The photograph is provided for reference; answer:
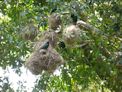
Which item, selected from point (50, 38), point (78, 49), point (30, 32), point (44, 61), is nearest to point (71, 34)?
point (50, 38)

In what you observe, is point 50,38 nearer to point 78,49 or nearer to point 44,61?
point 44,61

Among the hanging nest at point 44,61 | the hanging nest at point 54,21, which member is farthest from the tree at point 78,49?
the hanging nest at point 44,61

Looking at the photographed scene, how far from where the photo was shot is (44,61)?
3.66 m

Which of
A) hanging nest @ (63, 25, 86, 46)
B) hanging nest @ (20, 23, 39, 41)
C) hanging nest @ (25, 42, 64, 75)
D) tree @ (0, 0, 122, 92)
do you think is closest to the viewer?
hanging nest @ (25, 42, 64, 75)

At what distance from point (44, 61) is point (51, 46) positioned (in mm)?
236

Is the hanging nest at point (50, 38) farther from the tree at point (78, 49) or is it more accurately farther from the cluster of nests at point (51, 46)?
the tree at point (78, 49)

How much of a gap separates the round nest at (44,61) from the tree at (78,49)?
533 mm

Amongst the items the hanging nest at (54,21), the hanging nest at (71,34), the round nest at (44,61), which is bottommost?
the round nest at (44,61)

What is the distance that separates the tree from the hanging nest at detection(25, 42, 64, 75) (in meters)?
0.53

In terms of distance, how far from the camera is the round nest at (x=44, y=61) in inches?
144

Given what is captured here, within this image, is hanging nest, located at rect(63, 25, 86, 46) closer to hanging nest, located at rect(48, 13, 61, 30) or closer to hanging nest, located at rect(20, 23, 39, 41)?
hanging nest, located at rect(48, 13, 61, 30)

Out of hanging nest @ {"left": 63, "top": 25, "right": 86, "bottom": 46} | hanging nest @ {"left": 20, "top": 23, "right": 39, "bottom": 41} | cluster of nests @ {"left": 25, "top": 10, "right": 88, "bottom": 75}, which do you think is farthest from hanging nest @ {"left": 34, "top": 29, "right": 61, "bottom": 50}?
hanging nest @ {"left": 20, "top": 23, "right": 39, "bottom": 41}

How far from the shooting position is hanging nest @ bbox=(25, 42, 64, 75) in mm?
3656

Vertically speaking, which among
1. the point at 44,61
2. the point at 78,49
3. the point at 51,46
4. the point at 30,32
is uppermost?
the point at 30,32
